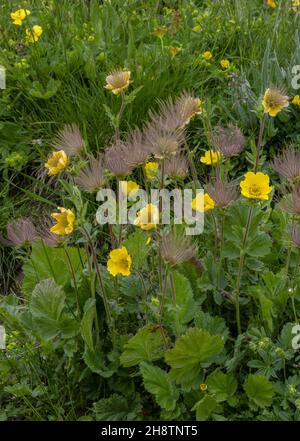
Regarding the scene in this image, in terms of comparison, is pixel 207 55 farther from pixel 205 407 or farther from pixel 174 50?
pixel 205 407

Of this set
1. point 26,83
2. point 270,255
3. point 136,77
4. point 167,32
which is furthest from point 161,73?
point 270,255

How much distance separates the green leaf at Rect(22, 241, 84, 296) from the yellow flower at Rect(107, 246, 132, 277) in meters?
0.30

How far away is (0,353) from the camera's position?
2.43m

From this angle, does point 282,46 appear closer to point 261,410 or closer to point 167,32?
point 167,32

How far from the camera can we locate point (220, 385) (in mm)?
2068

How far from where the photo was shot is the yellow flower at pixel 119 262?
6.72ft

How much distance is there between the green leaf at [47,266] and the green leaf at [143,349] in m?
0.35

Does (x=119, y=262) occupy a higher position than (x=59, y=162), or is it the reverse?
(x=59, y=162)

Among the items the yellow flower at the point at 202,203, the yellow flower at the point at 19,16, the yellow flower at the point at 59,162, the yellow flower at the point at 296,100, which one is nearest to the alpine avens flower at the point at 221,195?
the yellow flower at the point at 202,203

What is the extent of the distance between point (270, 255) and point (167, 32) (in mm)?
1811

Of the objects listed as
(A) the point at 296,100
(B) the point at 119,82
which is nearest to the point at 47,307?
(B) the point at 119,82

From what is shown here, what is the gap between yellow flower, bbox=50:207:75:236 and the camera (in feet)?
6.42

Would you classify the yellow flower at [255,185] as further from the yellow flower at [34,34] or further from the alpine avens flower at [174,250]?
the yellow flower at [34,34]

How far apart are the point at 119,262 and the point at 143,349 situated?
27 centimetres
